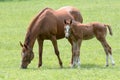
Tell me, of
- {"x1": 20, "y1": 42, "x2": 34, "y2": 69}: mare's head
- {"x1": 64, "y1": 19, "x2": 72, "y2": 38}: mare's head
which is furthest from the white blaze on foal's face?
{"x1": 20, "y1": 42, "x2": 34, "y2": 69}: mare's head

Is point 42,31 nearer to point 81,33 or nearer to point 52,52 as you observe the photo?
point 81,33

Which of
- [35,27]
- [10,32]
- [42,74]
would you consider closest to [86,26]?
[35,27]

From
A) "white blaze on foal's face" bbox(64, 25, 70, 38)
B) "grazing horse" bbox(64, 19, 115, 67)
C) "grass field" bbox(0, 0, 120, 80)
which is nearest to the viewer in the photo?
"grass field" bbox(0, 0, 120, 80)

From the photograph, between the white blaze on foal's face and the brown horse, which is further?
the brown horse

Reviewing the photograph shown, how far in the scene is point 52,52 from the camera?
20562 mm

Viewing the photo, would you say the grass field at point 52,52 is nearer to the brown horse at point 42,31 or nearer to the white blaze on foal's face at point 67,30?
the brown horse at point 42,31

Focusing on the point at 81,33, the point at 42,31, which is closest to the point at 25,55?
Result: the point at 42,31

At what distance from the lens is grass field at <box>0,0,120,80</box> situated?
13.5 meters

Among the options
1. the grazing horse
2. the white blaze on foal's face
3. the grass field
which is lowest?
the grass field

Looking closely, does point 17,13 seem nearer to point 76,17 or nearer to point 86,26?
point 76,17

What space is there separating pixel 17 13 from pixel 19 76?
24.8 m

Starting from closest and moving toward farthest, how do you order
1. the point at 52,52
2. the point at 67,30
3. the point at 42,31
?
the point at 67,30, the point at 42,31, the point at 52,52

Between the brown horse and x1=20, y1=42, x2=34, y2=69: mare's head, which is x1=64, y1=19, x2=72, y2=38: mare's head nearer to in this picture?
the brown horse

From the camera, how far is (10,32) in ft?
89.4
